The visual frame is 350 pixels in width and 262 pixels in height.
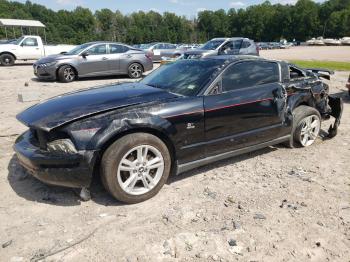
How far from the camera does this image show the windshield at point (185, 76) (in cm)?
418

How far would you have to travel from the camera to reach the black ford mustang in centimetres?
335

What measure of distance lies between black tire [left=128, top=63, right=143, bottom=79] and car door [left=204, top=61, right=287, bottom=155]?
30.7ft

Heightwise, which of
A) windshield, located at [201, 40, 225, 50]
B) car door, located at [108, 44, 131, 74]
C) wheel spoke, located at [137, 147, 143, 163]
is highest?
windshield, located at [201, 40, 225, 50]

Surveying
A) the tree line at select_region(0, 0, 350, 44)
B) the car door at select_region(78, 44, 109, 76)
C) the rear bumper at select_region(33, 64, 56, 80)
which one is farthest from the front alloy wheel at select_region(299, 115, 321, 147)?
the tree line at select_region(0, 0, 350, 44)

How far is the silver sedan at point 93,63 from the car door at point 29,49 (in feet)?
25.3

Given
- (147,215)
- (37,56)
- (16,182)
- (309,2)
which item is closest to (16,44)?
(37,56)

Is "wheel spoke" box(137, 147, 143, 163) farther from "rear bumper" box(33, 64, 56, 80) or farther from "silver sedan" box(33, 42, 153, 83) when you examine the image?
"rear bumper" box(33, 64, 56, 80)

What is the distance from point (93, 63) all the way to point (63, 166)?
10.0 meters

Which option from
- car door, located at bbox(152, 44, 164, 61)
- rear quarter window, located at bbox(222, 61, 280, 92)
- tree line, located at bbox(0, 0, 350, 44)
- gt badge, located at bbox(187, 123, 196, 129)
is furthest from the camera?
tree line, located at bbox(0, 0, 350, 44)

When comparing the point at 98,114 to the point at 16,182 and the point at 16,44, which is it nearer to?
the point at 16,182

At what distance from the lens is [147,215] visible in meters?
3.42

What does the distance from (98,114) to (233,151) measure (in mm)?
1842

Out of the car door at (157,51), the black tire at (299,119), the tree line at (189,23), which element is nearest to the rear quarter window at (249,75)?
the black tire at (299,119)

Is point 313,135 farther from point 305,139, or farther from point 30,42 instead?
point 30,42
